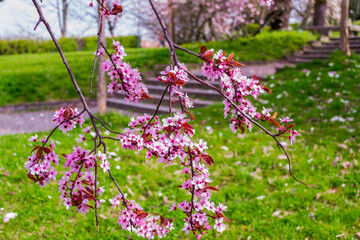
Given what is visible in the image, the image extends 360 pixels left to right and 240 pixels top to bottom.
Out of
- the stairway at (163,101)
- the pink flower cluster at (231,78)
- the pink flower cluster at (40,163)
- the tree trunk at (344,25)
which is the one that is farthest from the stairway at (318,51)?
the pink flower cluster at (40,163)

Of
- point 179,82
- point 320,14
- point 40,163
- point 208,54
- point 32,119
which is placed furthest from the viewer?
point 320,14

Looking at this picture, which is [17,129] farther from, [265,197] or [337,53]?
[337,53]

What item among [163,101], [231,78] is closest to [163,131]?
[231,78]

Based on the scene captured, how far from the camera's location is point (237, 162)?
5281 mm

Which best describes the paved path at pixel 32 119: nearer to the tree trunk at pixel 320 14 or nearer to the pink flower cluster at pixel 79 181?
the tree trunk at pixel 320 14

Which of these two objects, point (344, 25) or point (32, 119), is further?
point (344, 25)

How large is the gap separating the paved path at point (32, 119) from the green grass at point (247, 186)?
191 cm

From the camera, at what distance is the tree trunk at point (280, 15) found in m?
15.7

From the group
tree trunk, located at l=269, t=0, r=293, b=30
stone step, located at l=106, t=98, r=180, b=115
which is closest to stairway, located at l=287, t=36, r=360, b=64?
tree trunk, located at l=269, t=0, r=293, b=30

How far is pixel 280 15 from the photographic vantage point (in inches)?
640

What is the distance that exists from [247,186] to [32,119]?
7.39 metres

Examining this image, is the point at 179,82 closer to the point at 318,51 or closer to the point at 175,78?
the point at 175,78

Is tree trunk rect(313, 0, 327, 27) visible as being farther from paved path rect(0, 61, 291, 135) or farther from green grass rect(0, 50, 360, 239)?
green grass rect(0, 50, 360, 239)

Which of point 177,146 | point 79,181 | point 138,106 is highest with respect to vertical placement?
point 177,146
